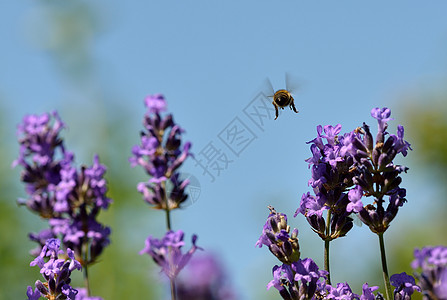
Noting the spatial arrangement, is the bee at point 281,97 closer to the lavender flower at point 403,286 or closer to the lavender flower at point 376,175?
the lavender flower at point 376,175

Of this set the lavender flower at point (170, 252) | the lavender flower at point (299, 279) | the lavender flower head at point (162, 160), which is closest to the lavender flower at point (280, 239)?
the lavender flower at point (299, 279)

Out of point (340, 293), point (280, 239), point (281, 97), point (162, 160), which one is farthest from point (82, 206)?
point (340, 293)

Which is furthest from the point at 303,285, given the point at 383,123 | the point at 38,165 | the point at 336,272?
the point at 336,272

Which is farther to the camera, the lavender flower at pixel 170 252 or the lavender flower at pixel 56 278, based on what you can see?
the lavender flower at pixel 170 252

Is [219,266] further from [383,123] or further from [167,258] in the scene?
[383,123]

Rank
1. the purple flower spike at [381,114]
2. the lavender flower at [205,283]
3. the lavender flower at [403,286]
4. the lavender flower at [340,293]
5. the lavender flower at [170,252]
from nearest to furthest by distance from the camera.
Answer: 1. the lavender flower at [340,293]
2. the lavender flower at [403,286]
3. the purple flower spike at [381,114]
4. the lavender flower at [170,252]
5. the lavender flower at [205,283]
